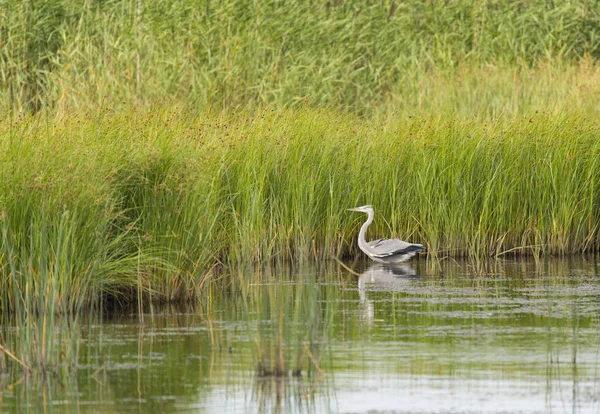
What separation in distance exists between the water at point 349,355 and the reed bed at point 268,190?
1.89ft

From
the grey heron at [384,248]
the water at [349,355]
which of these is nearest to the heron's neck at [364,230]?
the grey heron at [384,248]

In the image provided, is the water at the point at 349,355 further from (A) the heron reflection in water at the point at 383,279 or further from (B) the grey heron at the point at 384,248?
(B) the grey heron at the point at 384,248

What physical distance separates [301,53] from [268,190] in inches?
247

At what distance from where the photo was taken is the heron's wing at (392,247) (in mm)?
12273

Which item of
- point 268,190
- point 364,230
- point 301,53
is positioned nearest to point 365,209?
point 364,230

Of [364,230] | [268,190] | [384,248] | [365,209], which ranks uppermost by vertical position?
[268,190]

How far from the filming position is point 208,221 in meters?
10.1

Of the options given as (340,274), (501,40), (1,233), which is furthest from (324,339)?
(501,40)

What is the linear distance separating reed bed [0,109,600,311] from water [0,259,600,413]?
58cm

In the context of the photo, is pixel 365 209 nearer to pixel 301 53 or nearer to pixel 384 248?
pixel 384 248

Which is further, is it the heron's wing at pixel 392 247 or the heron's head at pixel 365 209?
the heron's head at pixel 365 209

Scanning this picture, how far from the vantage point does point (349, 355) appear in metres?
7.82

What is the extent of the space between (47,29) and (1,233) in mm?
9894

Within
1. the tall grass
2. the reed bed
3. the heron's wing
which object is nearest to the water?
the reed bed
